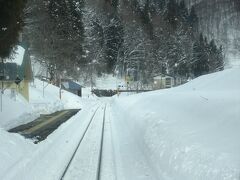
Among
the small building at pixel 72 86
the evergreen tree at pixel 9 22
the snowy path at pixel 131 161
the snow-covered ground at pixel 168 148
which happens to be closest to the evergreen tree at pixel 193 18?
the snow-covered ground at pixel 168 148

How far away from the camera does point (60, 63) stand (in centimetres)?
7600

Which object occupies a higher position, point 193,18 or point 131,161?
point 193,18

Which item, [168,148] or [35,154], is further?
[35,154]

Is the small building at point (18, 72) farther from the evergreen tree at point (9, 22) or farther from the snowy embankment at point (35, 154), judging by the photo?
the snowy embankment at point (35, 154)

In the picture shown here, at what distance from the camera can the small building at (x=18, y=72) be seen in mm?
44075

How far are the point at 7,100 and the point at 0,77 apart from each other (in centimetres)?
468

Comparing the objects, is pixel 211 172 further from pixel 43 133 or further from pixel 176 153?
pixel 43 133

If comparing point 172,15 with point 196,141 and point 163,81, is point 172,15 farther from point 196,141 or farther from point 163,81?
point 196,141

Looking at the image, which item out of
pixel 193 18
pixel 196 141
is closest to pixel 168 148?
pixel 196 141

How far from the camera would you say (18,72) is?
4700cm

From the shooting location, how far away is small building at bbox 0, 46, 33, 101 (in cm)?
4408

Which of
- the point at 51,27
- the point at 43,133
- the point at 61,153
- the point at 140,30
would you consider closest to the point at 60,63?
the point at 51,27

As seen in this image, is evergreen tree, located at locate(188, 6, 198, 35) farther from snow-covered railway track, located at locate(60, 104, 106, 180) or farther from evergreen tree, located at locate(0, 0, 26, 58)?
evergreen tree, located at locate(0, 0, 26, 58)

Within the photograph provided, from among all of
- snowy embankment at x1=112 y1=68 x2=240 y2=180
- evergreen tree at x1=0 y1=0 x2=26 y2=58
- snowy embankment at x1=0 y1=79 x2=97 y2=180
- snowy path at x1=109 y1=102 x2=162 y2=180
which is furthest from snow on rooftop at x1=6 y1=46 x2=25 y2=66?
snowy embankment at x1=112 y1=68 x2=240 y2=180
